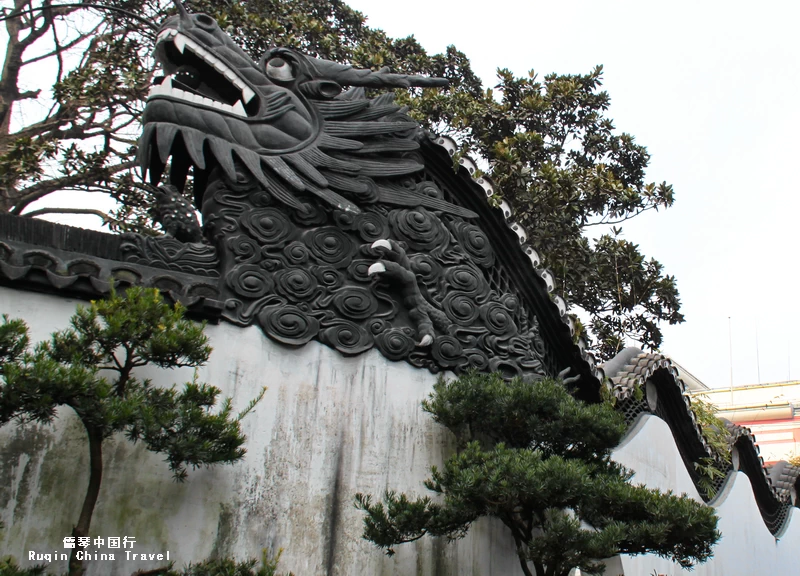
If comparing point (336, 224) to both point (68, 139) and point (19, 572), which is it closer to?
point (19, 572)

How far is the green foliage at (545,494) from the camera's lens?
561 cm

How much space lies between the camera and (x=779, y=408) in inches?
925

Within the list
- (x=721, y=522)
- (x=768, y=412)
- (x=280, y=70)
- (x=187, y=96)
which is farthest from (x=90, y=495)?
(x=768, y=412)

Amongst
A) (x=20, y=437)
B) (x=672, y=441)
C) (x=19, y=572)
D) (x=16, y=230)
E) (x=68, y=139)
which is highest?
(x=68, y=139)

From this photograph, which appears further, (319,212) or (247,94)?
(247,94)

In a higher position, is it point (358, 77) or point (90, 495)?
point (358, 77)

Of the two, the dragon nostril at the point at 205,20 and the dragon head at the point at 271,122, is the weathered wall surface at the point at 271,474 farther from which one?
the dragon nostril at the point at 205,20

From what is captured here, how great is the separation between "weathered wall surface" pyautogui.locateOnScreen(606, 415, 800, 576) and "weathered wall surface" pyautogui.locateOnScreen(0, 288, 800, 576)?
107 centimetres

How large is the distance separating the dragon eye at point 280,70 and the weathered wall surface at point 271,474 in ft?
7.92

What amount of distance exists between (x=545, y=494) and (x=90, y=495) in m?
2.92

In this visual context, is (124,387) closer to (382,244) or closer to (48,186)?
(382,244)

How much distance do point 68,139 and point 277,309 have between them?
6.84 meters

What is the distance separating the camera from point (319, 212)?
6.95m

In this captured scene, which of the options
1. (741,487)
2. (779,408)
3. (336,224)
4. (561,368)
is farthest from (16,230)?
(779,408)
